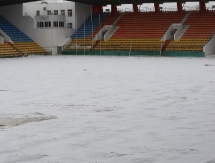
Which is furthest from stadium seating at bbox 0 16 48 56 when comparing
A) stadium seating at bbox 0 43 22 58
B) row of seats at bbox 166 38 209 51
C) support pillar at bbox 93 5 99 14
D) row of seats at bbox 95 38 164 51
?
row of seats at bbox 166 38 209 51

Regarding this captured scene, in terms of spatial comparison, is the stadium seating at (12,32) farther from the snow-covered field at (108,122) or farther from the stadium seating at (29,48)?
the snow-covered field at (108,122)

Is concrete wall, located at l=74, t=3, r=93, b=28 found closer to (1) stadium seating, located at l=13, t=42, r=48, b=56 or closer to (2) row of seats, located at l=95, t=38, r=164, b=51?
(2) row of seats, located at l=95, t=38, r=164, b=51

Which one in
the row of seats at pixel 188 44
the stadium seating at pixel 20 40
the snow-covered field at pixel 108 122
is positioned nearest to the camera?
the snow-covered field at pixel 108 122

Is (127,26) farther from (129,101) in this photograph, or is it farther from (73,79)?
(129,101)

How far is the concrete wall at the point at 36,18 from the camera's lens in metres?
48.5

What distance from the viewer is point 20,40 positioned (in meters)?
47.3

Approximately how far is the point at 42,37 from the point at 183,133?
4008cm

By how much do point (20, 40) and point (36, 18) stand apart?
351 cm

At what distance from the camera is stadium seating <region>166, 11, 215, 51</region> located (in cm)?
4181

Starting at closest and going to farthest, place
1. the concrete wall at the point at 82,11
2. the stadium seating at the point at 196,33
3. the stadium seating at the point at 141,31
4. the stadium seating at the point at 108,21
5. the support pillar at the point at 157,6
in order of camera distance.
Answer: the stadium seating at the point at 196,33, the stadium seating at the point at 141,31, the stadium seating at the point at 108,21, the support pillar at the point at 157,6, the concrete wall at the point at 82,11

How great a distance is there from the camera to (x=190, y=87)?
17828 mm

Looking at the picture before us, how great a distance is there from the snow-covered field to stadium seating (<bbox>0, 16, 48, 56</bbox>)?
86.2 ft

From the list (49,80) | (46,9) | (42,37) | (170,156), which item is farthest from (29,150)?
(46,9)

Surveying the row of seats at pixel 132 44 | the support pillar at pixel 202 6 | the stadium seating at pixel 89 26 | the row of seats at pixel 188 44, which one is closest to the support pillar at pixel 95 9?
the stadium seating at pixel 89 26
